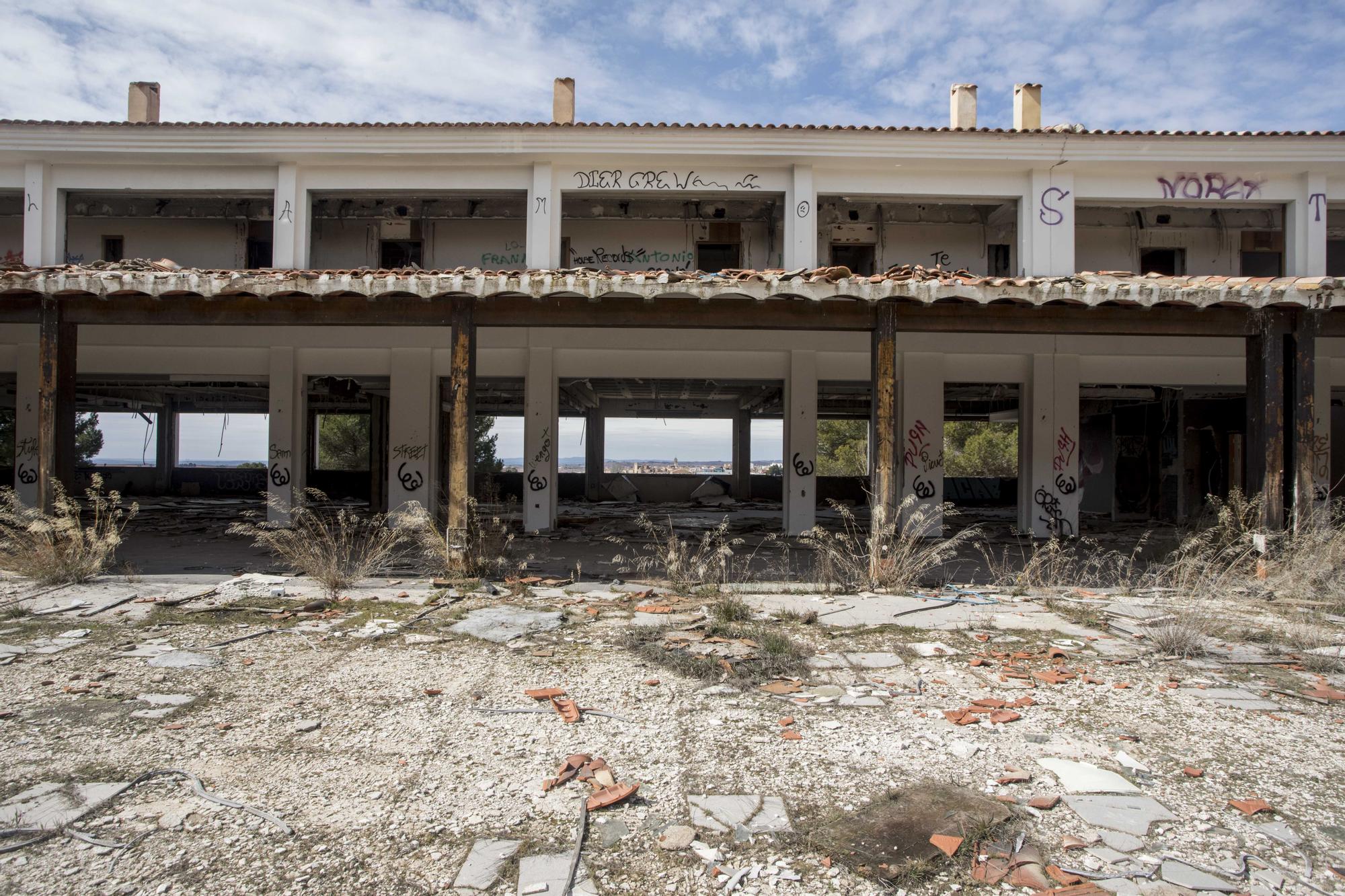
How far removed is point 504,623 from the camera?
21.9 feet

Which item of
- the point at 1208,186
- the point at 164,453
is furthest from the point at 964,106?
the point at 164,453

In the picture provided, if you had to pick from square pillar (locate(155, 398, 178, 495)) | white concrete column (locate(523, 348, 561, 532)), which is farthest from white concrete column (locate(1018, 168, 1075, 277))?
square pillar (locate(155, 398, 178, 495))

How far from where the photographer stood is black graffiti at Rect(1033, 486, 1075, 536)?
557 inches

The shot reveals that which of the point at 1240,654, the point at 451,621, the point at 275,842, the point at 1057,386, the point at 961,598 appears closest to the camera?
the point at 275,842

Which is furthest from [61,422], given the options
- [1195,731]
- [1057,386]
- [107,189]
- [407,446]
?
[1057,386]

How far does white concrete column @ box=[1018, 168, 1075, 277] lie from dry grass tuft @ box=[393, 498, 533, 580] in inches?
404

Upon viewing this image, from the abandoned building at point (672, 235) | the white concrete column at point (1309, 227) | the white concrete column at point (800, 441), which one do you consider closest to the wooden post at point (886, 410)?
the abandoned building at point (672, 235)

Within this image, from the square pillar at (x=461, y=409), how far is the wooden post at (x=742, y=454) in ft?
50.8

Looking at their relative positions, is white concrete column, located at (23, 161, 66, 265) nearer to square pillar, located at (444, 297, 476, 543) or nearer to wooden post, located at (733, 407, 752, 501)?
square pillar, located at (444, 297, 476, 543)

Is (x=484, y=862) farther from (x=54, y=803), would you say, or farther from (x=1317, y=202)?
(x=1317, y=202)

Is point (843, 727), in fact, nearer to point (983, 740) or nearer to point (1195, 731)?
point (983, 740)

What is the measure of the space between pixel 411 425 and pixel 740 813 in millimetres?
12558

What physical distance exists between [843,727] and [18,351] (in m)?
17.1

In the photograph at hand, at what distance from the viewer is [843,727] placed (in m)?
4.36
